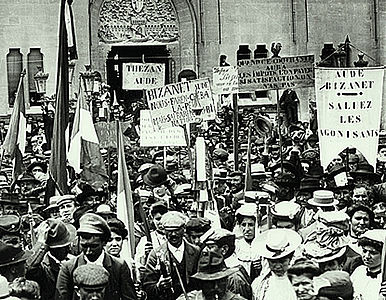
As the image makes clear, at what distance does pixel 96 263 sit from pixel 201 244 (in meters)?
1.00

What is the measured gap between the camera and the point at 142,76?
18.7m

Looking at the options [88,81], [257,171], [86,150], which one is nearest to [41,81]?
[88,81]

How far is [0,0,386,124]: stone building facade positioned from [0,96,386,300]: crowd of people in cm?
1919

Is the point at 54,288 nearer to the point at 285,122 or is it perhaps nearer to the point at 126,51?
the point at 285,122

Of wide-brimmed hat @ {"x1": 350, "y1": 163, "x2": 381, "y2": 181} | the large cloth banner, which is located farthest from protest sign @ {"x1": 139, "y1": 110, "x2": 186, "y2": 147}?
the large cloth banner

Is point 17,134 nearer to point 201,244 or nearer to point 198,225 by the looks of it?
point 198,225

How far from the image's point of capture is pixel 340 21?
116ft

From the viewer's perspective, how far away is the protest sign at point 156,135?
17.2 m

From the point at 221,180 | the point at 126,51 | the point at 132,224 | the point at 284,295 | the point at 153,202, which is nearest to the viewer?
the point at 284,295

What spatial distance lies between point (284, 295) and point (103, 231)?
63.8 inches

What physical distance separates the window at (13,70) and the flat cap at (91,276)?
24197 millimetres

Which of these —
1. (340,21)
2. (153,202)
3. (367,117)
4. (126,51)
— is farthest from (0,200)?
(340,21)

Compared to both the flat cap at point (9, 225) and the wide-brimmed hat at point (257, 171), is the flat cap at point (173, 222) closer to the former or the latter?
the flat cap at point (9, 225)

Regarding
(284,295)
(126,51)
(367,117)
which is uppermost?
(126,51)
